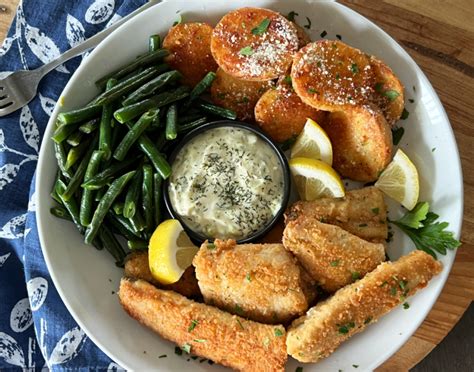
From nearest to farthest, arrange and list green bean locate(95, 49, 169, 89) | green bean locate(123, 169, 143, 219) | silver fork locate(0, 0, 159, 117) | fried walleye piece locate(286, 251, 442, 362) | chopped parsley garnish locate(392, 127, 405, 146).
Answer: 1. fried walleye piece locate(286, 251, 442, 362)
2. green bean locate(123, 169, 143, 219)
3. green bean locate(95, 49, 169, 89)
4. chopped parsley garnish locate(392, 127, 405, 146)
5. silver fork locate(0, 0, 159, 117)

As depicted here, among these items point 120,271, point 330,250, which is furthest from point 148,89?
point 330,250

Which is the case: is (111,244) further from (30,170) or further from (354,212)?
(354,212)

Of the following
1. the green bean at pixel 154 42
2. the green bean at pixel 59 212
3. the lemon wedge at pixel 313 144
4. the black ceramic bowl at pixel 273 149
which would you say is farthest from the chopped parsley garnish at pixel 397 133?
the green bean at pixel 59 212

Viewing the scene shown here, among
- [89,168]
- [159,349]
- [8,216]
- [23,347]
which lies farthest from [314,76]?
[23,347]

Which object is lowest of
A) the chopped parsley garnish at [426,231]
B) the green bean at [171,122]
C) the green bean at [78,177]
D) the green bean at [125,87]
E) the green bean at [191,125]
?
the chopped parsley garnish at [426,231]

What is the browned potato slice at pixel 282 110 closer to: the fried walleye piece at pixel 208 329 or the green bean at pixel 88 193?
the green bean at pixel 88 193

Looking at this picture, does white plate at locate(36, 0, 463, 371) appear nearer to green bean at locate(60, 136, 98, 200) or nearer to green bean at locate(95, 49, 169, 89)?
green bean at locate(95, 49, 169, 89)

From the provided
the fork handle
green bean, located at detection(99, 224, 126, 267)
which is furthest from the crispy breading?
the fork handle
